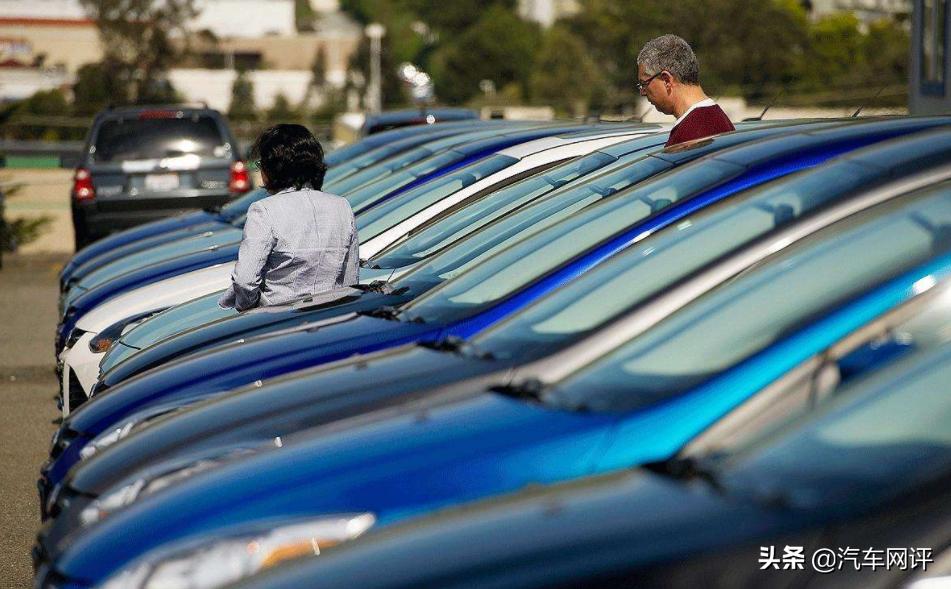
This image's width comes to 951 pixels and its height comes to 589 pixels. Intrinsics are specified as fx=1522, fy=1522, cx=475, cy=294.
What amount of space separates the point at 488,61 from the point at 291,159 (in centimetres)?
10029

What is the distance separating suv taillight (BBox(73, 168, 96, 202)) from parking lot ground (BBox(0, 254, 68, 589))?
0.96 m

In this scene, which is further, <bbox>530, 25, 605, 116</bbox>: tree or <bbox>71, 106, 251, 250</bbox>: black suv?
<bbox>530, 25, 605, 116</bbox>: tree

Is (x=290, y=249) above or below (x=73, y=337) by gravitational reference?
above

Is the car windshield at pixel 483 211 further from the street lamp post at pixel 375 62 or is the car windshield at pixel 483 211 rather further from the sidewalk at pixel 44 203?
the street lamp post at pixel 375 62

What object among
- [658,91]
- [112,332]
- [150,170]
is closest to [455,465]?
[658,91]

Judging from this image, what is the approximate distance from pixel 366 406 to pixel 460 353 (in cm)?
40

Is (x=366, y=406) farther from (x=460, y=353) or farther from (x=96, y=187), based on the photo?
(x=96, y=187)

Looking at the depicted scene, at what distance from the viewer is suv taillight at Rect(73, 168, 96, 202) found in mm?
14922

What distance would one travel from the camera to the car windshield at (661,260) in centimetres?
392

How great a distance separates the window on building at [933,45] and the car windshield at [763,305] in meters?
11.9

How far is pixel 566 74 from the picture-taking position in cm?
8500

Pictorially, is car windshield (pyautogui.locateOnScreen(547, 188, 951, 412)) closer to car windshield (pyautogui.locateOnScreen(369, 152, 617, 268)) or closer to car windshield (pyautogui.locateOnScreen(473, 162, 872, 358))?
car windshield (pyautogui.locateOnScreen(473, 162, 872, 358))

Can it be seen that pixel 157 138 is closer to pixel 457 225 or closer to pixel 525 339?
pixel 457 225

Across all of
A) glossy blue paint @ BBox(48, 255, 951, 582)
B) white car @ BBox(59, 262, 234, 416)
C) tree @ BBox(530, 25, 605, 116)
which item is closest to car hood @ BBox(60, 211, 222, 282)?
white car @ BBox(59, 262, 234, 416)
